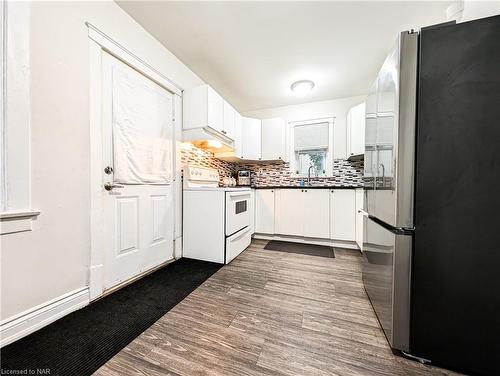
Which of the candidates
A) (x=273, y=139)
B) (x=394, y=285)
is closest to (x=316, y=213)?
(x=273, y=139)

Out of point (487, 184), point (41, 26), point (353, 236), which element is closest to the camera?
point (487, 184)

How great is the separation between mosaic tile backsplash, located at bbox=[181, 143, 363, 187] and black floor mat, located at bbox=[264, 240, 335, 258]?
3.65 feet

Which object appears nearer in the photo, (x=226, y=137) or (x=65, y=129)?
(x=65, y=129)

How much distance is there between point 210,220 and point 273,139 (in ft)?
6.74

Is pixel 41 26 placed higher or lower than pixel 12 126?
higher

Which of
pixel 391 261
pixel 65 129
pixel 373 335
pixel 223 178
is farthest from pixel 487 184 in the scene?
pixel 223 178

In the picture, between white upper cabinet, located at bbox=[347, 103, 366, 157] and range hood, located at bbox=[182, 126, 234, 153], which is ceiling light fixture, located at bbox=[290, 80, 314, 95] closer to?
white upper cabinet, located at bbox=[347, 103, 366, 157]

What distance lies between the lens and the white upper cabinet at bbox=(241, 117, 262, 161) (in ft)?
11.4

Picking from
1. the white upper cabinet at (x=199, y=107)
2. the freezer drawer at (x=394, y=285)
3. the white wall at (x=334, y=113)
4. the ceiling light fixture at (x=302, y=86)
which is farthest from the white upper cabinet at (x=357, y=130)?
the white upper cabinet at (x=199, y=107)

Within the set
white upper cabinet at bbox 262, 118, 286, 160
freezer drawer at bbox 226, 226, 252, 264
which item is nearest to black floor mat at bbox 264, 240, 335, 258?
freezer drawer at bbox 226, 226, 252, 264

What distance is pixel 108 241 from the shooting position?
1.63m

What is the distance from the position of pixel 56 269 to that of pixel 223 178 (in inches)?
99.8

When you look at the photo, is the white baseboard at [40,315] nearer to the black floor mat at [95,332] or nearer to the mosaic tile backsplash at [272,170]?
the black floor mat at [95,332]

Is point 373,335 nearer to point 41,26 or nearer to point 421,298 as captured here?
point 421,298
